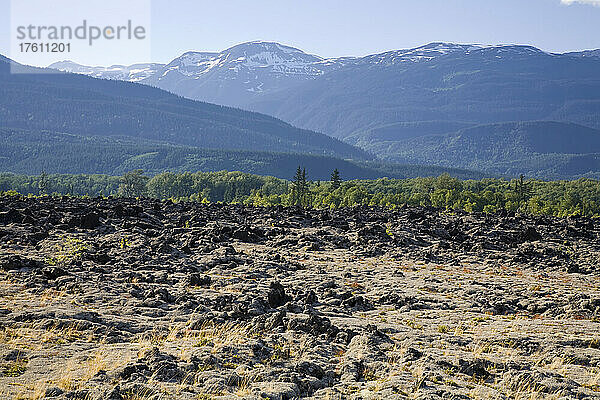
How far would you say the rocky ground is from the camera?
1563 centimetres

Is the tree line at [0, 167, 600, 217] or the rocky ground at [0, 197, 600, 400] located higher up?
the rocky ground at [0, 197, 600, 400]

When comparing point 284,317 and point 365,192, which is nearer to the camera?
point 284,317

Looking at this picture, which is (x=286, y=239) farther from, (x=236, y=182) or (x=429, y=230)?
(x=236, y=182)

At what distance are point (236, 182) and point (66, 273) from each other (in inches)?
5109

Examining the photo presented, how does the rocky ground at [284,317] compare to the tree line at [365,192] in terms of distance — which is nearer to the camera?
the rocky ground at [284,317]

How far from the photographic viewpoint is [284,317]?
21.8 meters

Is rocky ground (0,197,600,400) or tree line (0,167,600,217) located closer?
rocky ground (0,197,600,400)

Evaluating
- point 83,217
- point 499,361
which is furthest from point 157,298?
point 83,217

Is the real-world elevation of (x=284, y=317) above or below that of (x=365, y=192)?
above

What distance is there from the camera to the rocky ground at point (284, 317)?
51.3 ft

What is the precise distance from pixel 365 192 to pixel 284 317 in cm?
11175

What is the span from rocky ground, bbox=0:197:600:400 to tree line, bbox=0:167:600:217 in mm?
64127

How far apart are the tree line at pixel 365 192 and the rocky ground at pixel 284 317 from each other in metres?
64.1

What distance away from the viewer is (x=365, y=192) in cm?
13200
